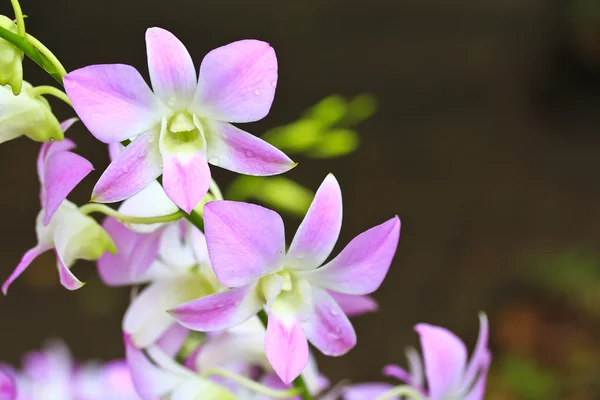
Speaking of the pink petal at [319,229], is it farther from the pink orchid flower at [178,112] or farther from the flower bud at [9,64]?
the flower bud at [9,64]

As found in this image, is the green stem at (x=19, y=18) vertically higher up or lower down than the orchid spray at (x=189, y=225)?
higher up

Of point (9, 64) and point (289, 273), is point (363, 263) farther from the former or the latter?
point (9, 64)

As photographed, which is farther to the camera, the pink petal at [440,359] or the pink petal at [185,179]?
the pink petal at [440,359]

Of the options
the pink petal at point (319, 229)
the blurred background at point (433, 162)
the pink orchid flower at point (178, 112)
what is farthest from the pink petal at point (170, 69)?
the blurred background at point (433, 162)

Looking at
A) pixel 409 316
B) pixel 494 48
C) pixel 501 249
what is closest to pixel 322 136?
pixel 409 316

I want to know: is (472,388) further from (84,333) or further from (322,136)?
(84,333)

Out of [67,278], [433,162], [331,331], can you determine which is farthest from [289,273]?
[433,162]

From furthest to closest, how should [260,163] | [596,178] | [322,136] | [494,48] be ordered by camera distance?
1. [494,48]
2. [596,178]
3. [322,136]
4. [260,163]
